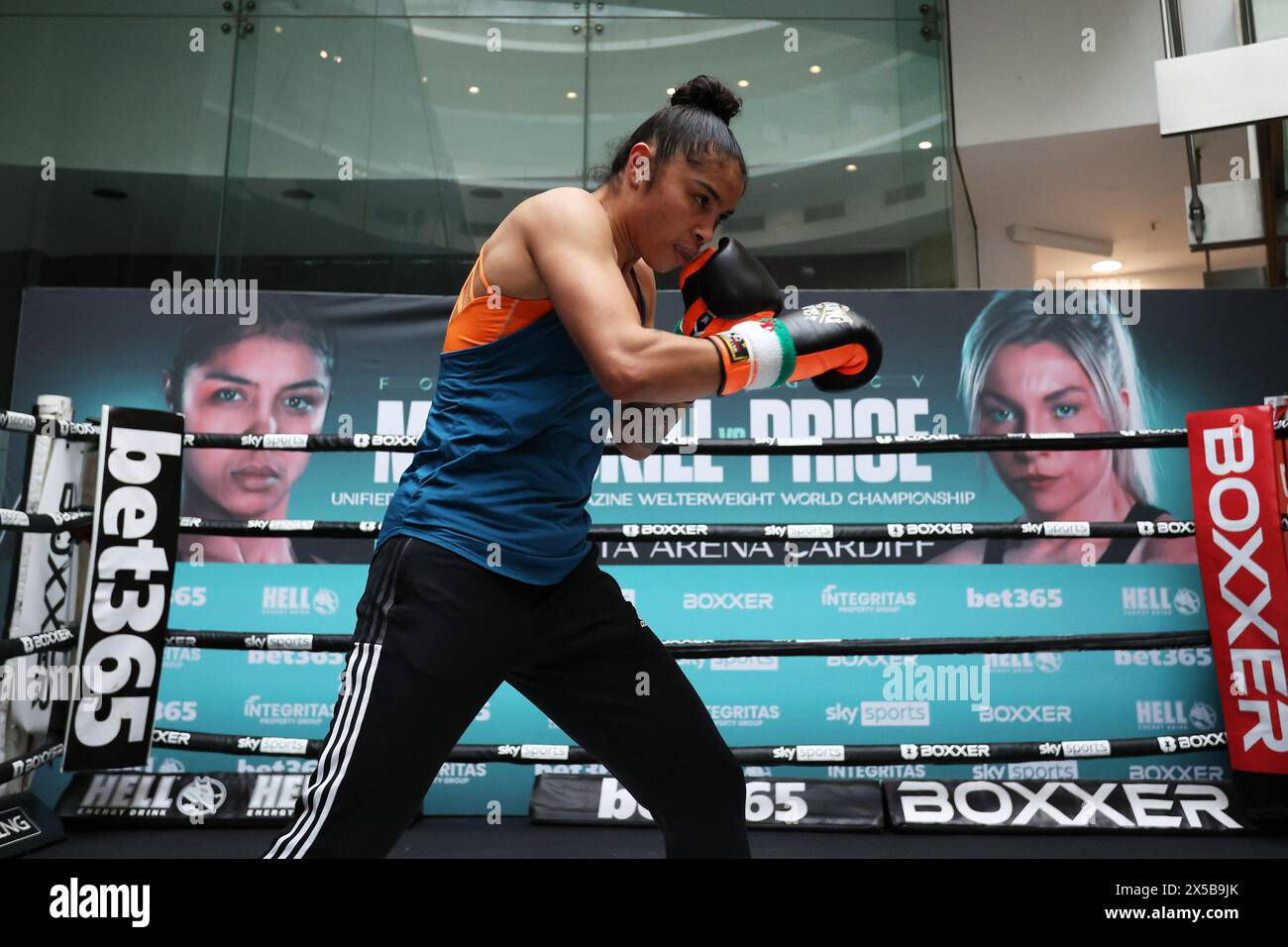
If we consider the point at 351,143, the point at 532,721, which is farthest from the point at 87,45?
the point at 532,721

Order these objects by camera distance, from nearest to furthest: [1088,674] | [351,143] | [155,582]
Answer: [155,582]
[1088,674]
[351,143]

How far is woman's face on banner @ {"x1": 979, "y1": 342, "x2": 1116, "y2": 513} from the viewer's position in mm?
3121

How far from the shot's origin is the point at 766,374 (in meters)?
1.21

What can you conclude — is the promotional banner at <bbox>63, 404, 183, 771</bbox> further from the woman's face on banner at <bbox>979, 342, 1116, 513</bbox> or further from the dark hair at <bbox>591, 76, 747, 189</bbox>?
the woman's face on banner at <bbox>979, 342, 1116, 513</bbox>

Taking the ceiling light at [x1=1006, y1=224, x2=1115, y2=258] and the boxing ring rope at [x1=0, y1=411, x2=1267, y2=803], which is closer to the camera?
the boxing ring rope at [x1=0, y1=411, x2=1267, y2=803]

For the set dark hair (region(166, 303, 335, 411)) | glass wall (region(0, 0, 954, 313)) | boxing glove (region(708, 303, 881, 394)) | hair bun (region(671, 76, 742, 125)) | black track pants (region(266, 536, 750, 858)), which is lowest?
black track pants (region(266, 536, 750, 858))

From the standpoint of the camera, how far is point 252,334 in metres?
3.17

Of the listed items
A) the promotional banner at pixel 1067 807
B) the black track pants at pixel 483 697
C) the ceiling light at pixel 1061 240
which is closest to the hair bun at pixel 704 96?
the black track pants at pixel 483 697

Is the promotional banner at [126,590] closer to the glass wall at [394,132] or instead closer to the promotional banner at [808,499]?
the promotional banner at [808,499]

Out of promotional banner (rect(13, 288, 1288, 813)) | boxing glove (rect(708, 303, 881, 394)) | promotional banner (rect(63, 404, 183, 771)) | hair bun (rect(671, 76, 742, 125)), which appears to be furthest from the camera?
promotional banner (rect(13, 288, 1288, 813))

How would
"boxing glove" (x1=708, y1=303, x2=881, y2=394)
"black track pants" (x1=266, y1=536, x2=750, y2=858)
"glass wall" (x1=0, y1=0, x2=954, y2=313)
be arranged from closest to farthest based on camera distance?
"black track pants" (x1=266, y1=536, x2=750, y2=858), "boxing glove" (x1=708, y1=303, x2=881, y2=394), "glass wall" (x1=0, y1=0, x2=954, y2=313)

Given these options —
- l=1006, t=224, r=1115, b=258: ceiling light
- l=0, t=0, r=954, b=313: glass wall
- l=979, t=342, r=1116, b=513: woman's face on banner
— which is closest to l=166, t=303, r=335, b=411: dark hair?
l=0, t=0, r=954, b=313: glass wall
